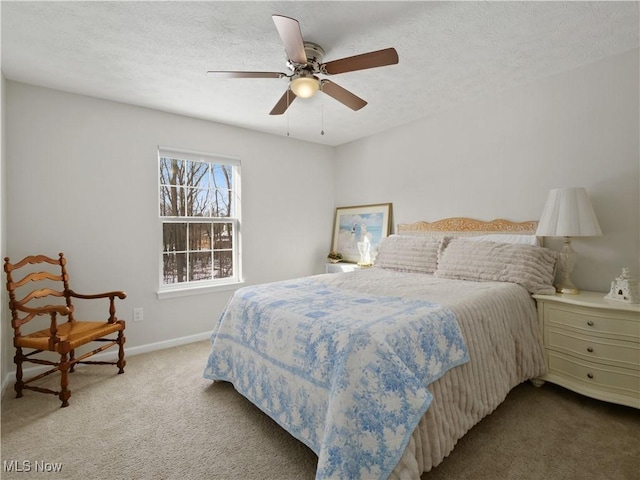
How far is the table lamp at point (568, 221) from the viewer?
2.21 meters

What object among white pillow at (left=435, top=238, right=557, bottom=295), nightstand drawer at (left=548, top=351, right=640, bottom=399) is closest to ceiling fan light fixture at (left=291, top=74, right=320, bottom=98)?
white pillow at (left=435, top=238, right=557, bottom=295)

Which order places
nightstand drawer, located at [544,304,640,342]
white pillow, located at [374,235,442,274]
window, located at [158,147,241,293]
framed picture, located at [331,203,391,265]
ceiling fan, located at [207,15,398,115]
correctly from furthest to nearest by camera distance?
framed picture, located at [331,203,391,265] < window, located at [158,147,241,293] < white pillow, located at [374,235,442,274] < nightstand drawer, located at [544,304,640,342] < ceiling fan, located at [207,15,398,115]

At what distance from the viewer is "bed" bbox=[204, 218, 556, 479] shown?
129 cm

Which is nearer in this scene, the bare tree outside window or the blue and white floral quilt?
the blue and white floral quilt

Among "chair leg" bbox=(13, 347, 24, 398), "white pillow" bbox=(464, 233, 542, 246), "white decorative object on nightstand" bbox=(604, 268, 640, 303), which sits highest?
"white pillow" bbox=(464, 233, 542, 246)

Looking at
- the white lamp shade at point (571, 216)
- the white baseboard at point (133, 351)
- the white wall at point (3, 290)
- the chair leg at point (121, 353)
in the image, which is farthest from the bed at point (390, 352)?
the white wall at point (3, 290)

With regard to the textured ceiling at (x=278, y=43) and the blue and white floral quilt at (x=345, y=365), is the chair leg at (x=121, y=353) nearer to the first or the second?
the blue and white floral quilt at (x=345, y=365)

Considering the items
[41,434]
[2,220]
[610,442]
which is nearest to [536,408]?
[610,442]

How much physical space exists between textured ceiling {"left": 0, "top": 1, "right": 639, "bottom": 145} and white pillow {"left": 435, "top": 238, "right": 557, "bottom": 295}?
1.47 meters

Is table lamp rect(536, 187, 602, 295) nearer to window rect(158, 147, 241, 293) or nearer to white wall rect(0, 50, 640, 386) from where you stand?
white wall rect(0, 50, 640, 386)

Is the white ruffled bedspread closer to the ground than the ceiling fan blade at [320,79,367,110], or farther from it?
closer to the ground

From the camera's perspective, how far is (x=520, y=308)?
7.13ft

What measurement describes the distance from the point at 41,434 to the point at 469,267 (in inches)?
125

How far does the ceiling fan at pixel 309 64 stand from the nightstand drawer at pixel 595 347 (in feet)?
7.15
